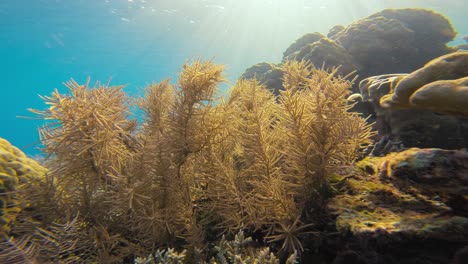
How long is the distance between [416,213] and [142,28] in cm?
4075

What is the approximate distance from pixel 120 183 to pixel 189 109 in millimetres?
1033

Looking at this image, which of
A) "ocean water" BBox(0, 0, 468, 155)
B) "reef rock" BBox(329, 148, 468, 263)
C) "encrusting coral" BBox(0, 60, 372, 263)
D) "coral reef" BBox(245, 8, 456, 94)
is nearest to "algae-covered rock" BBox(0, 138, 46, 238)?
"encrusting coral" BBox(0, 60, 372, 263)

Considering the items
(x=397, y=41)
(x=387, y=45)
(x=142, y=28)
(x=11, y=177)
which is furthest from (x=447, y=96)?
(x=142, y=28)

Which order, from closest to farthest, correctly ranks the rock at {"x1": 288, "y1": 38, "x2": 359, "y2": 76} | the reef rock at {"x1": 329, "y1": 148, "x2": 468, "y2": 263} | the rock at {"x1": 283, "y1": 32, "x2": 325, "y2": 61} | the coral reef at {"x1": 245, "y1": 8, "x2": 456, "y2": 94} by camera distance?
the reef rock at {"x1": 329, "y1": 148, "x2": 468, "y2": 263} → the rock at {"x1": 288, "y1": 38, "x2": 359, "y2": 76} → the coral reef at {"x1": 245, "y1": 8, "x2": 456, "y2": 94} → the rock at {"x1": 283, "y1": 32, "x2": 325, "y2": 61}

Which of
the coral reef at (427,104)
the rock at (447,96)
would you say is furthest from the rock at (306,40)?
the rock at (447,96)

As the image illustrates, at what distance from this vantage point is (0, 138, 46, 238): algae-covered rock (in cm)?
280

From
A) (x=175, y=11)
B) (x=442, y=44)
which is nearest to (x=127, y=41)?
(x=175, y=11)

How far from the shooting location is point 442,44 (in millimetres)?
10789

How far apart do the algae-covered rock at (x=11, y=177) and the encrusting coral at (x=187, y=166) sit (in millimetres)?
323

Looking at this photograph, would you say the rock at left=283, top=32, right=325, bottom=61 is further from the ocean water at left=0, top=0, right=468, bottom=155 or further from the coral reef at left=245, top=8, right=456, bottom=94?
the ocean water at left=0, top=0, right=468, bottom=155

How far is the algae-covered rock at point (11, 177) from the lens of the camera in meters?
2.80

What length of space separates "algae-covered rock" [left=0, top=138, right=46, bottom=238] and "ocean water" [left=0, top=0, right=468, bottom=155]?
14.1m

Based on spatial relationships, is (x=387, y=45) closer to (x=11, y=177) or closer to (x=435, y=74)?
(x=435, y=74)

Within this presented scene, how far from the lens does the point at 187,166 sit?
9.56 feet
